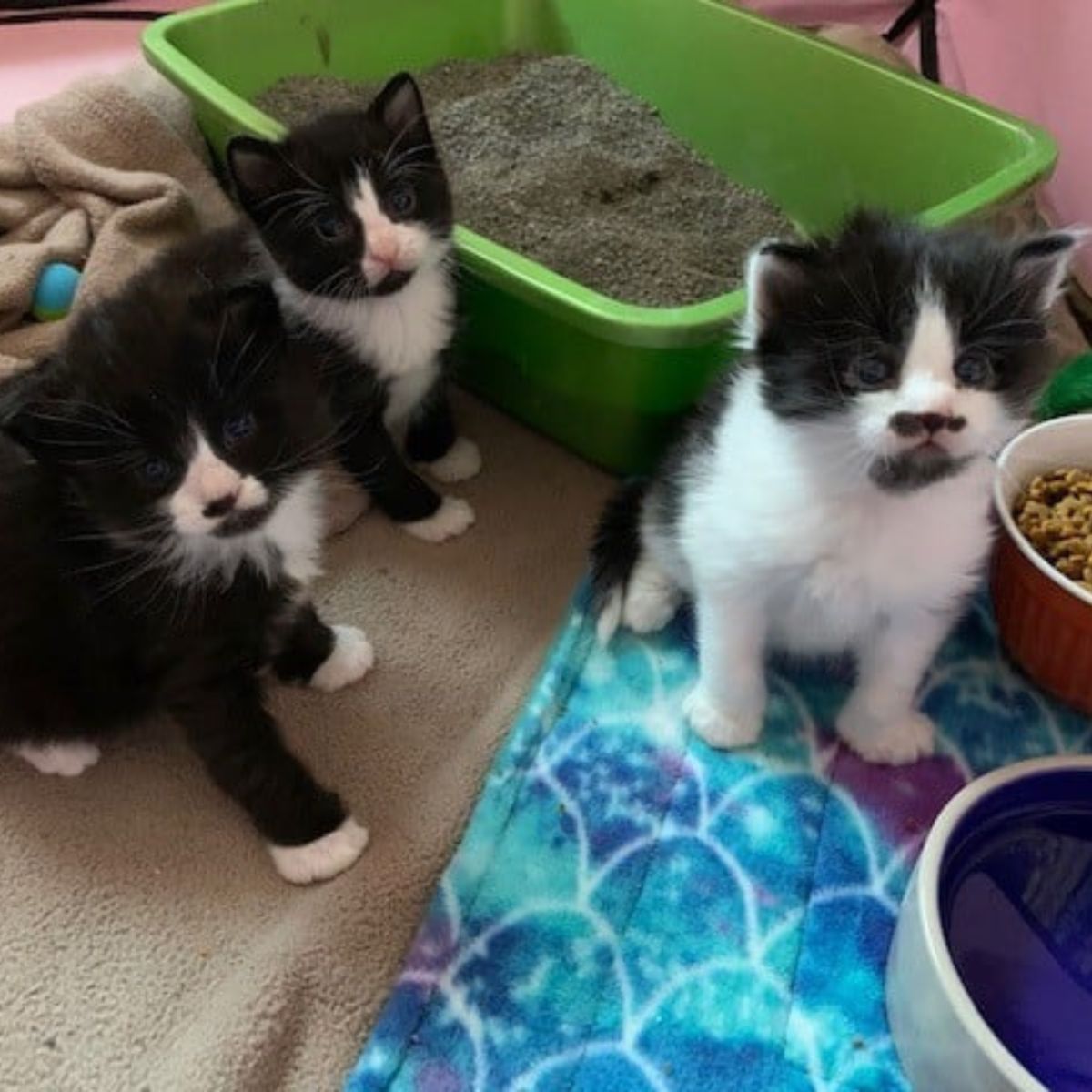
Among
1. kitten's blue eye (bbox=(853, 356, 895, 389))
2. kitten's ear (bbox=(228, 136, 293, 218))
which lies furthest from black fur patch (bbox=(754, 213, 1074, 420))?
kitten's ear (bbox=(228, 136, 293, 218))

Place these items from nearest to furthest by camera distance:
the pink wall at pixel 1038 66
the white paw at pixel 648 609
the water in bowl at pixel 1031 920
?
1. the water in bowl at pixel 1031 920
2. the white paw at pixel 648 609
3. the pink wall at pixel 1038 66

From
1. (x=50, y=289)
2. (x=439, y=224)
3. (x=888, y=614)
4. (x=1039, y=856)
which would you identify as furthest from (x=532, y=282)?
(x=1039, y=856)

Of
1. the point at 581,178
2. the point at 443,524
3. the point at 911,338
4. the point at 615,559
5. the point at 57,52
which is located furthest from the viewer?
the point at 57,52

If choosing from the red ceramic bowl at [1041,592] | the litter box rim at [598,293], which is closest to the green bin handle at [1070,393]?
the red ceramic bowl at [1041,592]

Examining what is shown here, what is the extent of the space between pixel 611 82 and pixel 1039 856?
140 cm

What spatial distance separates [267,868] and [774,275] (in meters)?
0.75

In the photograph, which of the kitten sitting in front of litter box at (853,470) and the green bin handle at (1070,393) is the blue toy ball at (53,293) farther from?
the green bin handle at (1070,393)

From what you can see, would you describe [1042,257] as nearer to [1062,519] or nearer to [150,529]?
[1062,519]

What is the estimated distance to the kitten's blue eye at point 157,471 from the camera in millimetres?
1024

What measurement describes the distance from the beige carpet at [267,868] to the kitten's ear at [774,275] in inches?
22.2

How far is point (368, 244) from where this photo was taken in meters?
1.32

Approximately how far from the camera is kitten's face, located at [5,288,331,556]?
1.00 meters

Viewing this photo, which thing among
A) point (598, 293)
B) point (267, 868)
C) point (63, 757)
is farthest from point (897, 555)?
point (63, 757)

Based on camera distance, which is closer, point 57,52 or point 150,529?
point 150,529
